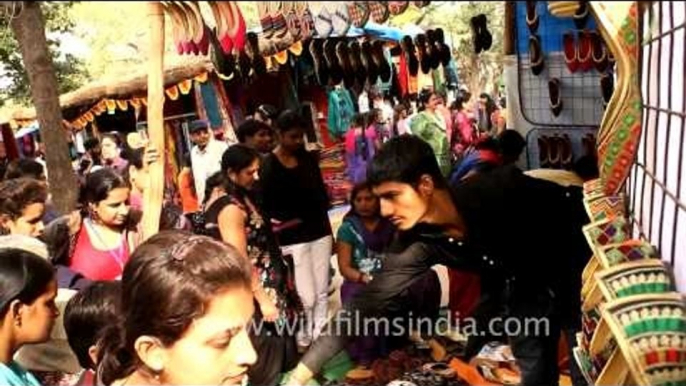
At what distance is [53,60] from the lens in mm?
1548

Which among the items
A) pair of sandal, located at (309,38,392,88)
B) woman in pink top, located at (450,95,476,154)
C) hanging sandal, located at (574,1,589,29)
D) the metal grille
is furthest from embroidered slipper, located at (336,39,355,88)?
the metal grille

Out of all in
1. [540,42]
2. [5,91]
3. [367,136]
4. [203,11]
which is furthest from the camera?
[5,91]

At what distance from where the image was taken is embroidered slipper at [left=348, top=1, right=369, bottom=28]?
124cm

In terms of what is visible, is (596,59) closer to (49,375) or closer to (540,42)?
(540,42)

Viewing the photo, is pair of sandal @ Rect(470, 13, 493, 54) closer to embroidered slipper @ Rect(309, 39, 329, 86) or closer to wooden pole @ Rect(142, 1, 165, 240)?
embroidered slipper @ Rect(309, 39, 329, 86)

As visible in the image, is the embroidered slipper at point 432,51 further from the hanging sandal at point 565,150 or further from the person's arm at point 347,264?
the person's arm at point 347,264

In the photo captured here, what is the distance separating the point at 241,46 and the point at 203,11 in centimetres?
20

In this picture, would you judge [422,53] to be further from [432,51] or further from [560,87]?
[560,87]

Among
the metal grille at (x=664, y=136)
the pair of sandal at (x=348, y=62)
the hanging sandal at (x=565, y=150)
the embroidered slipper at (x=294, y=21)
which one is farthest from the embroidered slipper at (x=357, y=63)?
the metal grille at (x=664, y=136)

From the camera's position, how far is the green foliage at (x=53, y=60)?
57.0 inches

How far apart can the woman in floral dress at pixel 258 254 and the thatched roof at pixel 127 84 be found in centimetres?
18

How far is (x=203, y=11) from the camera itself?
4.43 feet

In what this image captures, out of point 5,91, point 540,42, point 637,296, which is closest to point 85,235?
point 5,91

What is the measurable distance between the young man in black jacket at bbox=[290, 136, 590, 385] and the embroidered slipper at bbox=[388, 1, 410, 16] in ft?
0.95
